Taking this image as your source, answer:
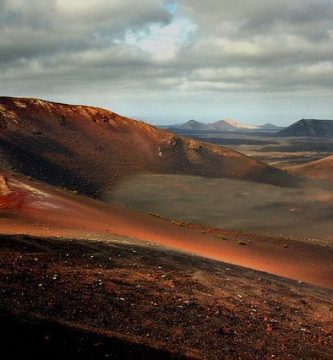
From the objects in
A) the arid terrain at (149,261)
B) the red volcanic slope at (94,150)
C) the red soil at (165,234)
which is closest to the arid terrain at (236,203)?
the arid terrain at (149,261)

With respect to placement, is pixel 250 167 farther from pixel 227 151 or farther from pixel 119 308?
pixel 119 308

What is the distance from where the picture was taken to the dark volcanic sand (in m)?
8.55

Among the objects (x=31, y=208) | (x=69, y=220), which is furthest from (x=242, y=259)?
(x=31, y=208)

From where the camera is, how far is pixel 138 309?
36.0 feet

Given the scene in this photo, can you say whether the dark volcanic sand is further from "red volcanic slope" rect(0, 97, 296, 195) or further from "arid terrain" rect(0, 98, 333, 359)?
"red volcanic slope" rect(0, 97, 296, 195)

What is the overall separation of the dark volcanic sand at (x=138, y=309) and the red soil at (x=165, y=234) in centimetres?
783

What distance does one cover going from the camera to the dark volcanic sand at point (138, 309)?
855 centimetres

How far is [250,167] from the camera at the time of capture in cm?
7856

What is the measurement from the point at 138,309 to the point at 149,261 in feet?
19.2

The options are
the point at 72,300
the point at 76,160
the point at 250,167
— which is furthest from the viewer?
the point at 250,167

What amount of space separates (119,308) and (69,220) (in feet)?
57.5

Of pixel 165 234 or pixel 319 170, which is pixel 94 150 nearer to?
pixel 165 234

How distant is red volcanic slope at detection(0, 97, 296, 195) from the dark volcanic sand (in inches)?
1692

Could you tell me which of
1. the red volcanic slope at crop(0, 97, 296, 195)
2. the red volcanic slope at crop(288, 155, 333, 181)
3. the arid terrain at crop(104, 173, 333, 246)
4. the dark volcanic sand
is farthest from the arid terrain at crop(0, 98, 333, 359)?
the red volcanic slope at crop(288, 155, 333, 181)
